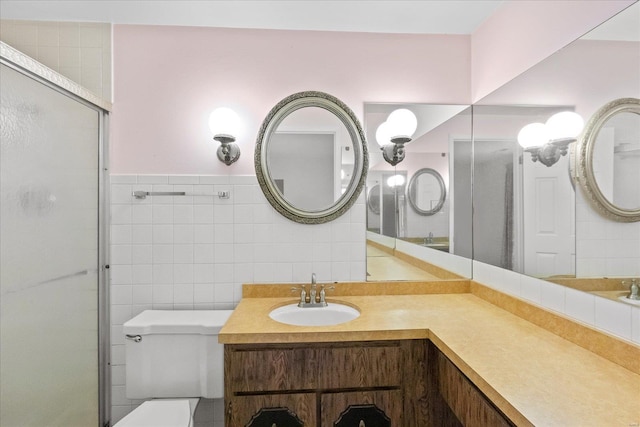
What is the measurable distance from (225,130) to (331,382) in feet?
4.46

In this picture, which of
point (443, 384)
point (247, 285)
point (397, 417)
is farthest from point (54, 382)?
point (443, 384)

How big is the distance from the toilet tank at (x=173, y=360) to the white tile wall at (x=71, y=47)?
1310 millimetres

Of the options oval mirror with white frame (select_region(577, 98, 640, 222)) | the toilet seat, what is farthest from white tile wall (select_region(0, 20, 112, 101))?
oval mirror with white frame (select_region(577, 98, 640, 222))

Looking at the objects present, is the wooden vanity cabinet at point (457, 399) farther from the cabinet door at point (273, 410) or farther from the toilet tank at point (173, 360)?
the toilet tank at point (173, 360)

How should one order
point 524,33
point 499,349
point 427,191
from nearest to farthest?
point 499,349, point 524,33, point 427,191

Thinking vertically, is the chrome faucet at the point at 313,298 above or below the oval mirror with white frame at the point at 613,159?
below

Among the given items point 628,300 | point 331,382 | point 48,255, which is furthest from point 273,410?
point 628,300

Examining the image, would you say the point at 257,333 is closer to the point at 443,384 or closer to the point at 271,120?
the point at 443,384

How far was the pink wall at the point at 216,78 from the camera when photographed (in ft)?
5.97

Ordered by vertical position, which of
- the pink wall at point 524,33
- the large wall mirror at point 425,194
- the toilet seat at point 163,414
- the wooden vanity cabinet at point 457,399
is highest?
the pink wall at point 524,33

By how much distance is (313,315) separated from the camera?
5.57 feet

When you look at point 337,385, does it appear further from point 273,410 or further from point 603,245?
point 603,245

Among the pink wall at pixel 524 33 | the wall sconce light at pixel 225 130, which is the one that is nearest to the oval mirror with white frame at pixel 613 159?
the pink wall at pixel 524 33

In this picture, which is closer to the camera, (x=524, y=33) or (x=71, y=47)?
(x=524, y=33)
